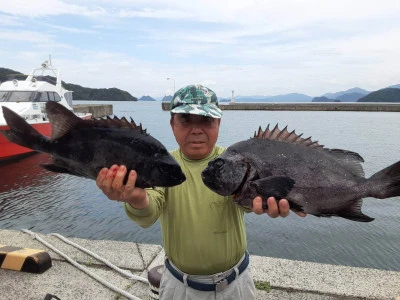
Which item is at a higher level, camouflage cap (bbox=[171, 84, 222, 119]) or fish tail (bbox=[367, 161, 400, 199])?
camouflage cap (bbox=[171, 84, 222, 119])

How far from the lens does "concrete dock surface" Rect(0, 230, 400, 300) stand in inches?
184

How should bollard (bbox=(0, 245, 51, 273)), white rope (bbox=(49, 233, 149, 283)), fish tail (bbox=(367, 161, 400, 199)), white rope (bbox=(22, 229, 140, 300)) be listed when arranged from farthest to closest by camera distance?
bollard (bbox=(0, 245, 51, 273)) < white rope (bbox=(49, 233, 149, 283)) < white rope (bbox=(22, 229, 140, 300)) < fish tail (bbox=(367, 161, 400, 199))

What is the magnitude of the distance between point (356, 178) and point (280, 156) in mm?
595

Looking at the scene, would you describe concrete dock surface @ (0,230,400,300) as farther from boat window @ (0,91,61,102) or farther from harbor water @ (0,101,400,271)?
boat window @ (0,91,61,102)

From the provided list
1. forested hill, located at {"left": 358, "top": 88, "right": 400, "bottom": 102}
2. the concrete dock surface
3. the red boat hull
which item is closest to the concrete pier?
the red boat hull

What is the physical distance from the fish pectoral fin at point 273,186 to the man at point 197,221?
377 millimetres

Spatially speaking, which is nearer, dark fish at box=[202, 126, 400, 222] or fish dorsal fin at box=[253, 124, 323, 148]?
dark fish at box=[202, 126, 400, 222]

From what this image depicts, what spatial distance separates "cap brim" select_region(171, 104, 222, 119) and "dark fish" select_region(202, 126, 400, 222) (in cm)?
32

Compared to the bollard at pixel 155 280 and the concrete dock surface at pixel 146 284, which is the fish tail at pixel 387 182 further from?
the concrete dock surface at pixel 146 284

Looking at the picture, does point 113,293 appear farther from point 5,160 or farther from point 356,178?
point 5,160

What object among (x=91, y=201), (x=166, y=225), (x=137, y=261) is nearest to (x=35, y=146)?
(x=166, y=225)

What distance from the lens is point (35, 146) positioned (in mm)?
2537

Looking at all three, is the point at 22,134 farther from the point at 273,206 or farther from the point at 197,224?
the point at 273,206

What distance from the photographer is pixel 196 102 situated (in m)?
2.79
